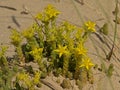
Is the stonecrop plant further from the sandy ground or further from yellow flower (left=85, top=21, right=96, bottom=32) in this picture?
the sandy ground

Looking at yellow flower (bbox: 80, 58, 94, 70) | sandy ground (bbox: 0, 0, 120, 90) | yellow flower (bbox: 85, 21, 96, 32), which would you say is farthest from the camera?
sandy ground (bbox: 0, 0, 120, 90)

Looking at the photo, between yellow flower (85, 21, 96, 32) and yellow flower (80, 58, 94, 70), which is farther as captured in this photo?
yellow flower (85, 21, 96, 32)

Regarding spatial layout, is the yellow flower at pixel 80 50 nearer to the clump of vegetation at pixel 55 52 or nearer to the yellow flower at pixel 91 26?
the clump of vegetation at pixel 55 52

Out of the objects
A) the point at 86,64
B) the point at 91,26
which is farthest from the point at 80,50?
the point at 91,26

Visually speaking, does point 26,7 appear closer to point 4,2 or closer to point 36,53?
point 4,2

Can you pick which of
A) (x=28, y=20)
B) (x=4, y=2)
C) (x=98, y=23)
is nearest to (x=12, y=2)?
(x=4, y=2)

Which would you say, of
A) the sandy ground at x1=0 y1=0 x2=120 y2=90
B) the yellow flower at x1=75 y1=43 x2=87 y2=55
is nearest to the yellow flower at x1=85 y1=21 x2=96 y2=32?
the yellow flower at x1=75 y1=43 x2=87 y2=55

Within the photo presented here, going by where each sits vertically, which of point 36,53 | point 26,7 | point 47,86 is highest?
point 26,7

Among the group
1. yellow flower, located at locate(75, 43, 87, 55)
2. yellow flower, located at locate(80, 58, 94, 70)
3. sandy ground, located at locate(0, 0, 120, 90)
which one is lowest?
yellow flower, located at locate(80, 58, 94, 70)
